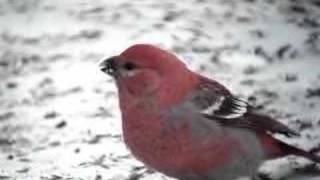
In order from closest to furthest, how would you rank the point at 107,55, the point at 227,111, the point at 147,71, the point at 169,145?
1. the point at 169,145
2. the point at 147,71
3. the point at 227,111
4. the point at 107,55

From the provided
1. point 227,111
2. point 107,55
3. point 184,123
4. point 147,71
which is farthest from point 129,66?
point 107,55

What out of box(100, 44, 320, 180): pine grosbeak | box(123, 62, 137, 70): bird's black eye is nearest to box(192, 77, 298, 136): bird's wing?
box(100, 44, 320, 180): pine grosbeak

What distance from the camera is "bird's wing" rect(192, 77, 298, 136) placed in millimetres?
4234

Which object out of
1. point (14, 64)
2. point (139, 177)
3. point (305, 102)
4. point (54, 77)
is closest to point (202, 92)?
point (139, 177)

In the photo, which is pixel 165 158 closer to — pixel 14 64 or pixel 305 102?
pixel 305 102

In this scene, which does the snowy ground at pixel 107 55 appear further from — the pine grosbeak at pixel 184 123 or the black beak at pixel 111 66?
the black beak at pixel 111 66

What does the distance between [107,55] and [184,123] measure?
2848mm

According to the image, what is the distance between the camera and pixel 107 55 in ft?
22.4

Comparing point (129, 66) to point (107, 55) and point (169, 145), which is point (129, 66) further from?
point (107, 55)

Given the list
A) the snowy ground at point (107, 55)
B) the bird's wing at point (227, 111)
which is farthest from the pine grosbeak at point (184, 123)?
the snowy ground at point (107, 55)

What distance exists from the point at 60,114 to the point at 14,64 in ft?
4.00

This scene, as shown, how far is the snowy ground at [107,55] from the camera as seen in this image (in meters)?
5.11

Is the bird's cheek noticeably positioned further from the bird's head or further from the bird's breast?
the bird's breast

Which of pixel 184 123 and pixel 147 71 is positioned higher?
pixel 147 71
